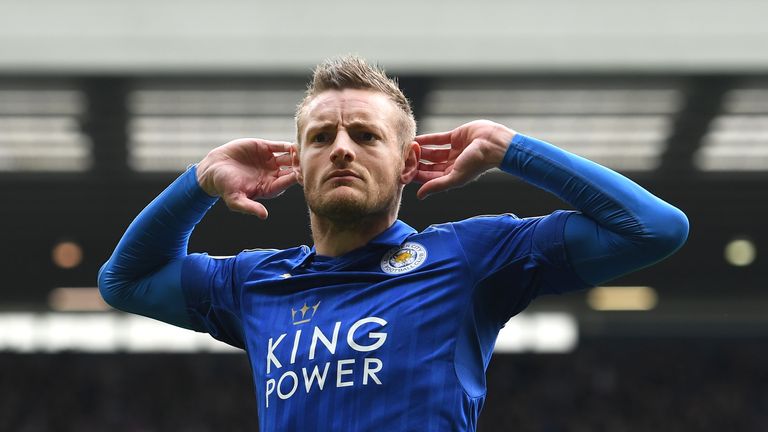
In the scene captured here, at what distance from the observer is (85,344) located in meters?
22.6

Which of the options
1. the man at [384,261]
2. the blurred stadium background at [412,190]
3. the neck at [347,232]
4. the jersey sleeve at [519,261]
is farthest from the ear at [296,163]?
the blurred stadium background at [412,190]

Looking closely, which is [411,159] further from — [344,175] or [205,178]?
[205,178]

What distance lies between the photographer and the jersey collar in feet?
9.48

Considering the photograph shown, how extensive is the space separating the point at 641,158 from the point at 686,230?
11135 mm

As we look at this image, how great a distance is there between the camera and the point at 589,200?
2699 millimetres

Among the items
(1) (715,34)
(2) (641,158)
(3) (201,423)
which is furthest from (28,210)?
(1) (715,34)

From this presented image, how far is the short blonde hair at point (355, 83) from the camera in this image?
2928 millimetres

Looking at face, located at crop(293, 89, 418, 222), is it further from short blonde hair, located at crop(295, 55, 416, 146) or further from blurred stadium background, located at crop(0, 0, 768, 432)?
blurred stadium background, located at crop(0, 0, 768, 432)

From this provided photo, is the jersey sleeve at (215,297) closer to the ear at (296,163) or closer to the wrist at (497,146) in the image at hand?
the ear at (296,163)

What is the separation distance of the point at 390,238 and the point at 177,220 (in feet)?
2.29

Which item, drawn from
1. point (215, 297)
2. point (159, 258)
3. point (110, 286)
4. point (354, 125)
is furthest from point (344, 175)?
point (110, 286)

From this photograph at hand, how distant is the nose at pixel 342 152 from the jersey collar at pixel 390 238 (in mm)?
275

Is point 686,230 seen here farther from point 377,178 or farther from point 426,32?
point 426,32

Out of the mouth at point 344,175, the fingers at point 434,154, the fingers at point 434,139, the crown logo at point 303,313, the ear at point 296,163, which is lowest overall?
the crown logo at point 303,313
